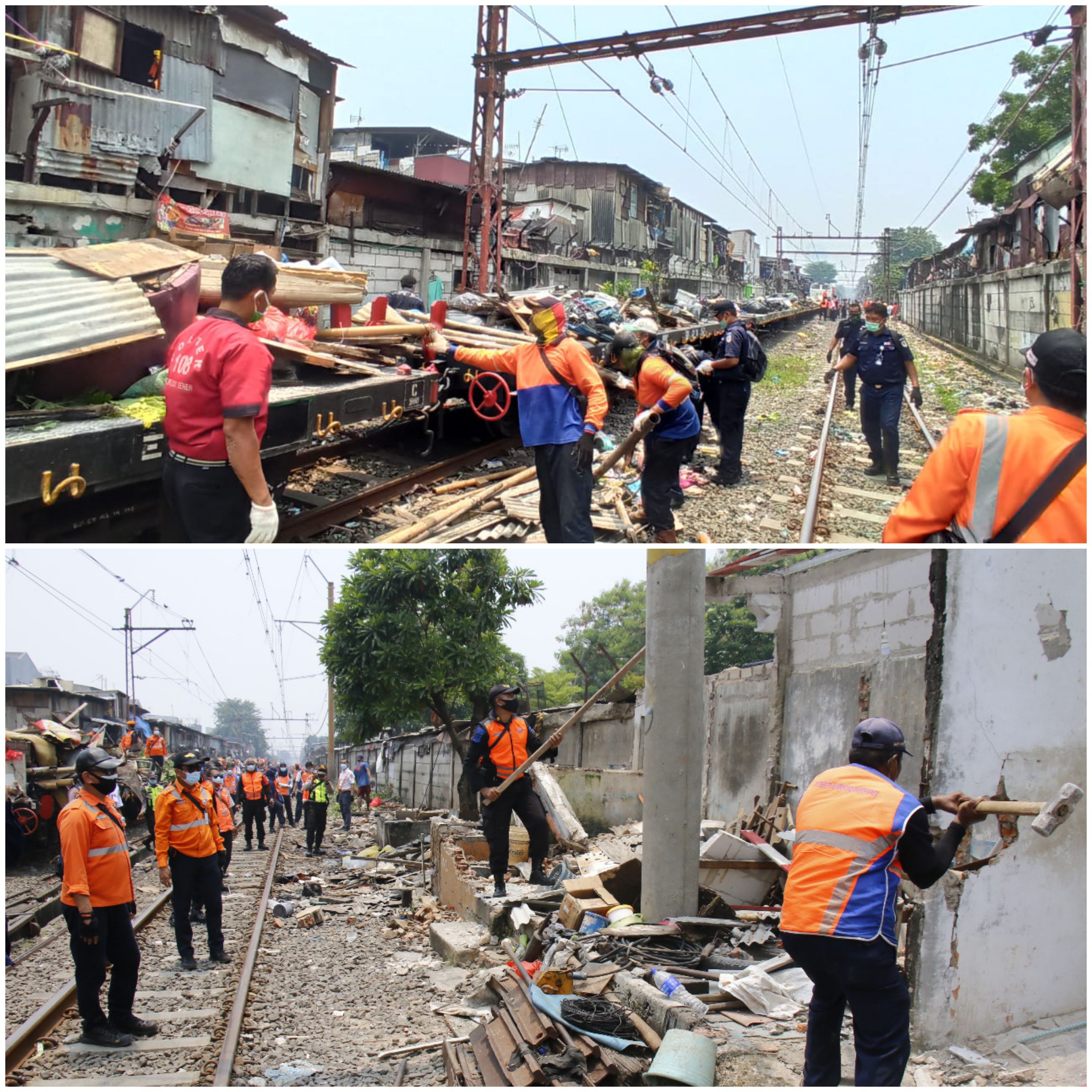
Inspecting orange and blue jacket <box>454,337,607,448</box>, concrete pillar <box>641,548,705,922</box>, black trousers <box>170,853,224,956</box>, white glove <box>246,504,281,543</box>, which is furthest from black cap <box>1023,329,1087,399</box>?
black trousers <box>170,853,224,956</box>

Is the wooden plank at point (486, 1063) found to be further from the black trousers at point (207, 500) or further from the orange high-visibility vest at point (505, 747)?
the black trousers at point (207, 500)

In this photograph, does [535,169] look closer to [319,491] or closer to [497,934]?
[319,491]

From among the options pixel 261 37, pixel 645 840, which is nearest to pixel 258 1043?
pixel 645 840

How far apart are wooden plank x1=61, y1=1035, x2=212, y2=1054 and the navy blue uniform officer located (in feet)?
25.0

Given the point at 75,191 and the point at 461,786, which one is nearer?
the point at 461,786

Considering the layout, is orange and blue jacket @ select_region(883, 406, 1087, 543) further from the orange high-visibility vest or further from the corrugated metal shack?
the corrugated metal shack

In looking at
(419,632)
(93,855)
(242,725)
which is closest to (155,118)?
(419,632)

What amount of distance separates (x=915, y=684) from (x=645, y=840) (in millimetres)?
1940

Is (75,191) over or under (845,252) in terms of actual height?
under

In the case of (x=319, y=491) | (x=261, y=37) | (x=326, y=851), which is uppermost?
(x=261, y=37)

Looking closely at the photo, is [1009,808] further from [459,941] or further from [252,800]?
[252,800]

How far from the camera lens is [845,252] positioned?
5819cm

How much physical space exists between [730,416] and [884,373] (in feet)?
5.21

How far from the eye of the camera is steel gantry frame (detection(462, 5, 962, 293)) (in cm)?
1342
